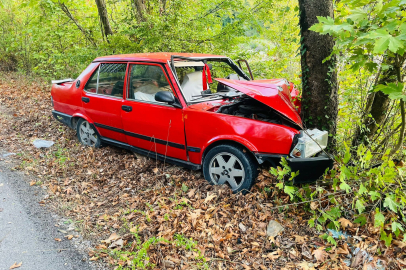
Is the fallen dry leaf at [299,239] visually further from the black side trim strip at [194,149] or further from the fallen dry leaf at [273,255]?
the black side trim strip at [194,149]

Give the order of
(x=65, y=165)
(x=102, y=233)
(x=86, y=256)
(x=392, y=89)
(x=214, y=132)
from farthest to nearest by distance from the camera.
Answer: (x=65, y=165), (x=214, y=132), (x=102, y=233), (x=86, y=256), (x=392, y=89)

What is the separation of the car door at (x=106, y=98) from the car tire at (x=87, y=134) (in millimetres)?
325

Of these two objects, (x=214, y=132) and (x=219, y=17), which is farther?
(x=219, y=17)

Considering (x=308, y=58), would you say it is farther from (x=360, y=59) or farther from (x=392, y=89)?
(x=392, y=89)

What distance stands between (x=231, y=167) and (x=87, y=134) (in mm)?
3351

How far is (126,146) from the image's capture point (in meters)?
4.68

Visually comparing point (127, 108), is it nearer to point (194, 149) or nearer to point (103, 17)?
point (194, 149)

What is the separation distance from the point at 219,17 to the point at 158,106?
482 cm

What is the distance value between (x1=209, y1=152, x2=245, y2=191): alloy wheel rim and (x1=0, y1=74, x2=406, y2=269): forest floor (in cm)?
13

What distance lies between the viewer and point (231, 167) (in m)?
3.51

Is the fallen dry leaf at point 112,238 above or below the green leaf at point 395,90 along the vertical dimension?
below

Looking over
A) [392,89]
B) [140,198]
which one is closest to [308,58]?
[392,89]

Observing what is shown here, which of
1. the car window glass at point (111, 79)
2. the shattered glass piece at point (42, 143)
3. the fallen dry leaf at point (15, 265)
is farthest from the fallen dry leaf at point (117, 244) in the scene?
the shattered glass piece at point (42, 143)

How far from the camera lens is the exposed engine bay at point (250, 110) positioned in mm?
3645
